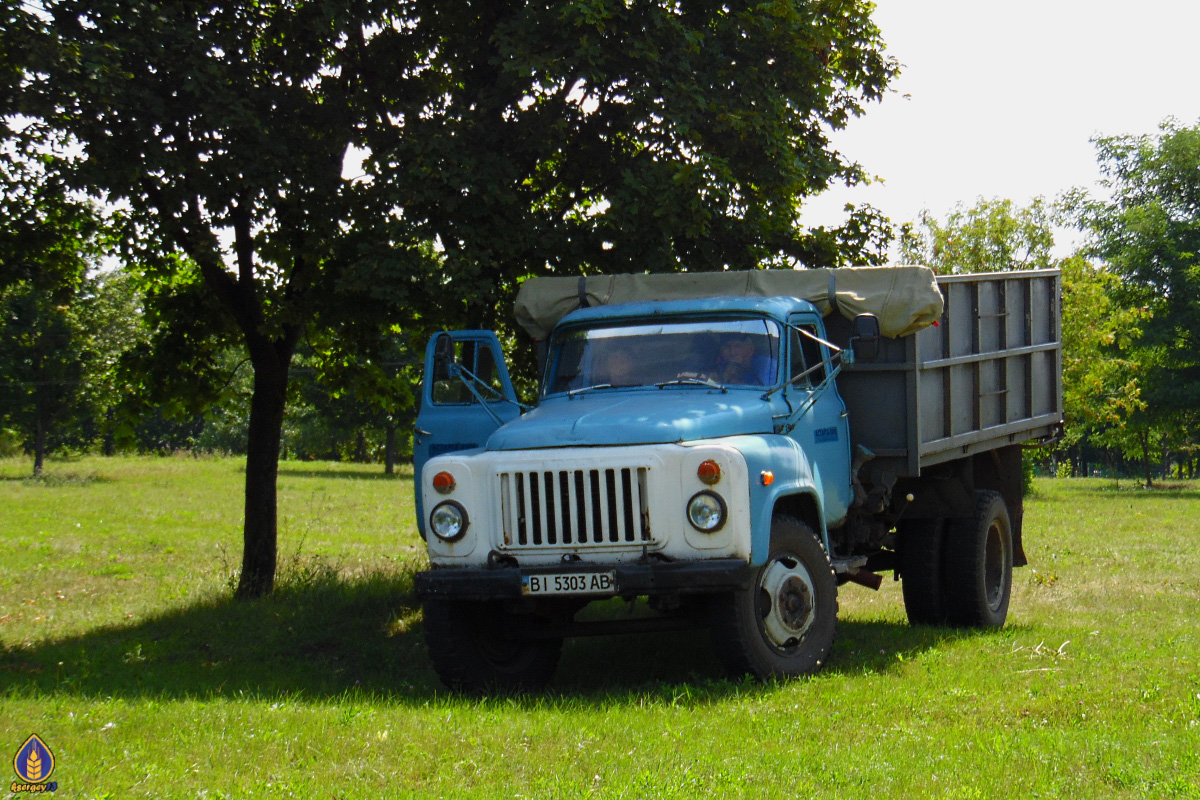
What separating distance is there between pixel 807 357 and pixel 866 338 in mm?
617

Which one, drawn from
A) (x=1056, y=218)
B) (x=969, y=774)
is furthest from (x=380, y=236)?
(x=1056, y=218)

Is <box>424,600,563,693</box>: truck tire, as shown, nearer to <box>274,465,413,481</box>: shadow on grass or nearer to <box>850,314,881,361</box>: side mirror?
<box>850,314,881,361</box>: side mirror

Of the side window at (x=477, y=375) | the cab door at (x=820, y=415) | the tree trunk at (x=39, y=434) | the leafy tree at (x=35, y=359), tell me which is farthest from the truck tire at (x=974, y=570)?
the tree trunk at (x=39, y=434)

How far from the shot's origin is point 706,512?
7.21m

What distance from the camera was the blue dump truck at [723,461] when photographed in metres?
7.30

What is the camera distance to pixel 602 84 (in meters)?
12.1

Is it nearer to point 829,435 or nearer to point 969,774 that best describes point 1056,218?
point 829,435

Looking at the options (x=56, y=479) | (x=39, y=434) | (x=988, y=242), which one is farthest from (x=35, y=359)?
(x=988, y=242)

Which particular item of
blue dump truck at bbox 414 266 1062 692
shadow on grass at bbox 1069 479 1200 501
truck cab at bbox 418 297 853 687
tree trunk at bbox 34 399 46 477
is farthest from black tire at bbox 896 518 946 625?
tree trunk at bbox 34 399 46 477

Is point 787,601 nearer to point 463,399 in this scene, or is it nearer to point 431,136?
point 463,399

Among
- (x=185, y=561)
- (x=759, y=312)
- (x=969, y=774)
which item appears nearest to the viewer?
(x=969, y=774)

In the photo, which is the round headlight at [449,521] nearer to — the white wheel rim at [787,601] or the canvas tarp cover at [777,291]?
the white wheel rim at [787,601]

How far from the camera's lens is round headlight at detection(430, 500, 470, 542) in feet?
25.0

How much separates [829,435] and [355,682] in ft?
13.0
